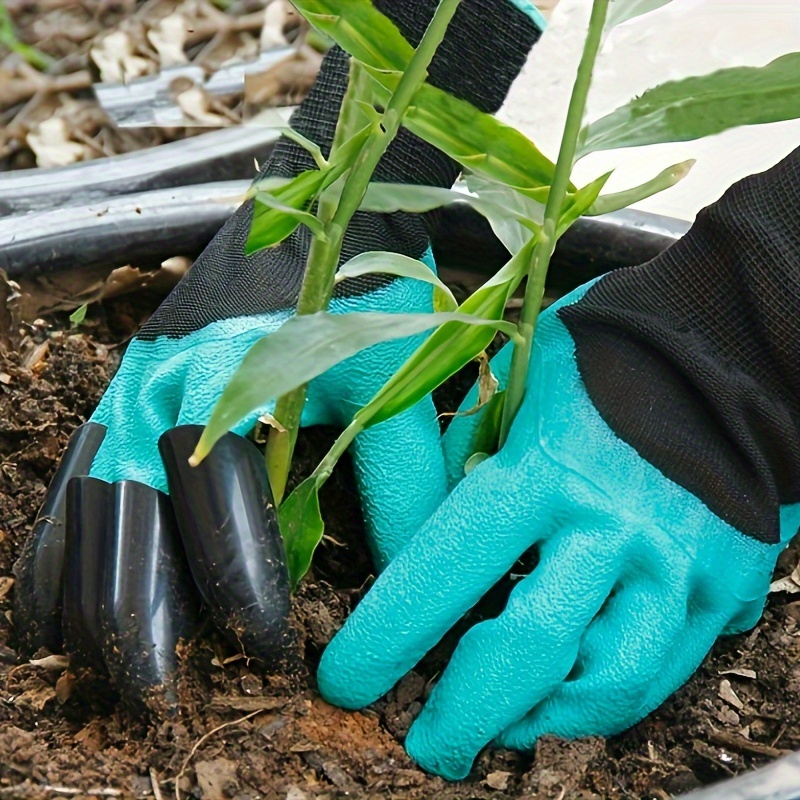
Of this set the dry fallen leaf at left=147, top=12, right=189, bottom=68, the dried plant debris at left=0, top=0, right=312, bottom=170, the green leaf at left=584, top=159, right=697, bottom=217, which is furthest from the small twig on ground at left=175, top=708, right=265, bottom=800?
the dry fallen leaf at left=147, top=12, right=189, bottom=68

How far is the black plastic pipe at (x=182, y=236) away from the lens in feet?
2.52

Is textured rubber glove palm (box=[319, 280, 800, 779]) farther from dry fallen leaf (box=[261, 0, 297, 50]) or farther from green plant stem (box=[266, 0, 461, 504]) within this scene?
dry fallen leaf (box=[261, 0, 297, 50])

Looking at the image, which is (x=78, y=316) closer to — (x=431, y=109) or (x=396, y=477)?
(x=396, y=477)

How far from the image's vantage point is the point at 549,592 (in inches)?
21.5

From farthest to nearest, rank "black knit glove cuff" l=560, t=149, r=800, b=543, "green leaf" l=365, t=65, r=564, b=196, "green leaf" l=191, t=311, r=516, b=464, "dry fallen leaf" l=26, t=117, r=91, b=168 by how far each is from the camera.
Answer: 1. "dry fallen leaf" l=26, t=117, r=91, b=168
2. "black knit glove cuff" l=560, t=149, r=800, b=543
3. "green leaf" l=365, t=65, r=564, b=196
4. "green leaf" l=191, t=311, r=516, b=464

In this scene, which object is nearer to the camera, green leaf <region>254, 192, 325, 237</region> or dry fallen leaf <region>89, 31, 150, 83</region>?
green leaf <region>254, 192, 325, 237</region>

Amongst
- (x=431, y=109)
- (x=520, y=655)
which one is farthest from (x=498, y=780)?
(x=431, y=109)

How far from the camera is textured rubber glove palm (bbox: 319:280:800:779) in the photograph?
0.55 metres

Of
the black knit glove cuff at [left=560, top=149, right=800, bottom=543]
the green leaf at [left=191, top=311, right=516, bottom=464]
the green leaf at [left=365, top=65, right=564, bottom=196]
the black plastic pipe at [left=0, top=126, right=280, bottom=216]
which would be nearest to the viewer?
the green leaf at [left=191, top=311, right=516, bottom=464]

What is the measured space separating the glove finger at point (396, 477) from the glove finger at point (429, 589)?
0.06 meters

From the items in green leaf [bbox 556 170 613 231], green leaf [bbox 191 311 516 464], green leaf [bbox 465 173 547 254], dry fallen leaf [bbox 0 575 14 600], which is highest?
green leaf [bbox 556 170 613 231]

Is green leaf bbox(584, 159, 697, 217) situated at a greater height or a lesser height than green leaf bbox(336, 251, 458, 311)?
greater

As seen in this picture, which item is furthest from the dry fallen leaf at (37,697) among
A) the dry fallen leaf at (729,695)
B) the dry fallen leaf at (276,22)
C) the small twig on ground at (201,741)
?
the dry fallen leaf at (276,22)

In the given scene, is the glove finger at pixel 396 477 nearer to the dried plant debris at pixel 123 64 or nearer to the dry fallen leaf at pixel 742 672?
the dry fallen leaf at pixel 742 672
